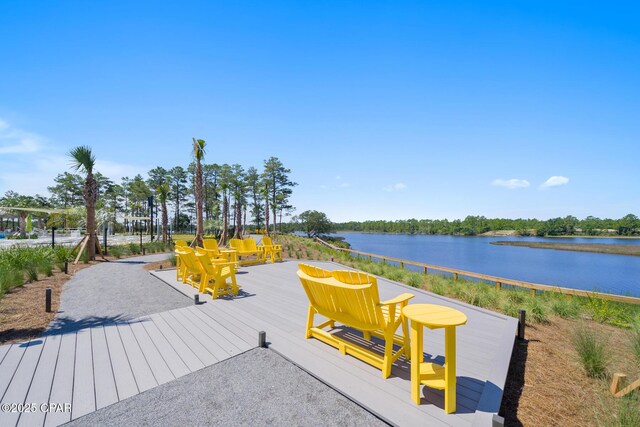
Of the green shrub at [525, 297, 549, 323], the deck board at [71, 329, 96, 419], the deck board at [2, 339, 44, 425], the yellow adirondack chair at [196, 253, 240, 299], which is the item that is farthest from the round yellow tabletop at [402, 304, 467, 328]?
the yellow adirondack chair at [196, 253, 240, 299]

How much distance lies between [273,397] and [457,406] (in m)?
1.58

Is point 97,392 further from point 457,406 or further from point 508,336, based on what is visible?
point 508,336

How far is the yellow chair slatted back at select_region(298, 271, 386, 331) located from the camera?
253cm

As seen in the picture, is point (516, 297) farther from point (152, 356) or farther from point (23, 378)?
point (23, 378)

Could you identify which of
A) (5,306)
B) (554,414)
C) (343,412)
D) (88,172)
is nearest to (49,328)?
(5,306)

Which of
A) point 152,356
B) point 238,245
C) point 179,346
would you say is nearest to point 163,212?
point 238,245

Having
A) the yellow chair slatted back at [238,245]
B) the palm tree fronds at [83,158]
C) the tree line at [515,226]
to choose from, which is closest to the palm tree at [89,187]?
the palm tree fronds at [83,158]

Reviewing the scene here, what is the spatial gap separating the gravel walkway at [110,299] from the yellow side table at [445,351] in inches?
171

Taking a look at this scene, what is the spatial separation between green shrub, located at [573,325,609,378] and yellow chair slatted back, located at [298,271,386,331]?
2417 millimetres

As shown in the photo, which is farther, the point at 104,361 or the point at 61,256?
the point at 61,256

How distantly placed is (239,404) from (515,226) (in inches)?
4109

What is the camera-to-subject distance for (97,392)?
2.38 m

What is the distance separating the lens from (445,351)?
80.4 inches

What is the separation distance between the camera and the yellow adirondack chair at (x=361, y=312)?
2.53m
